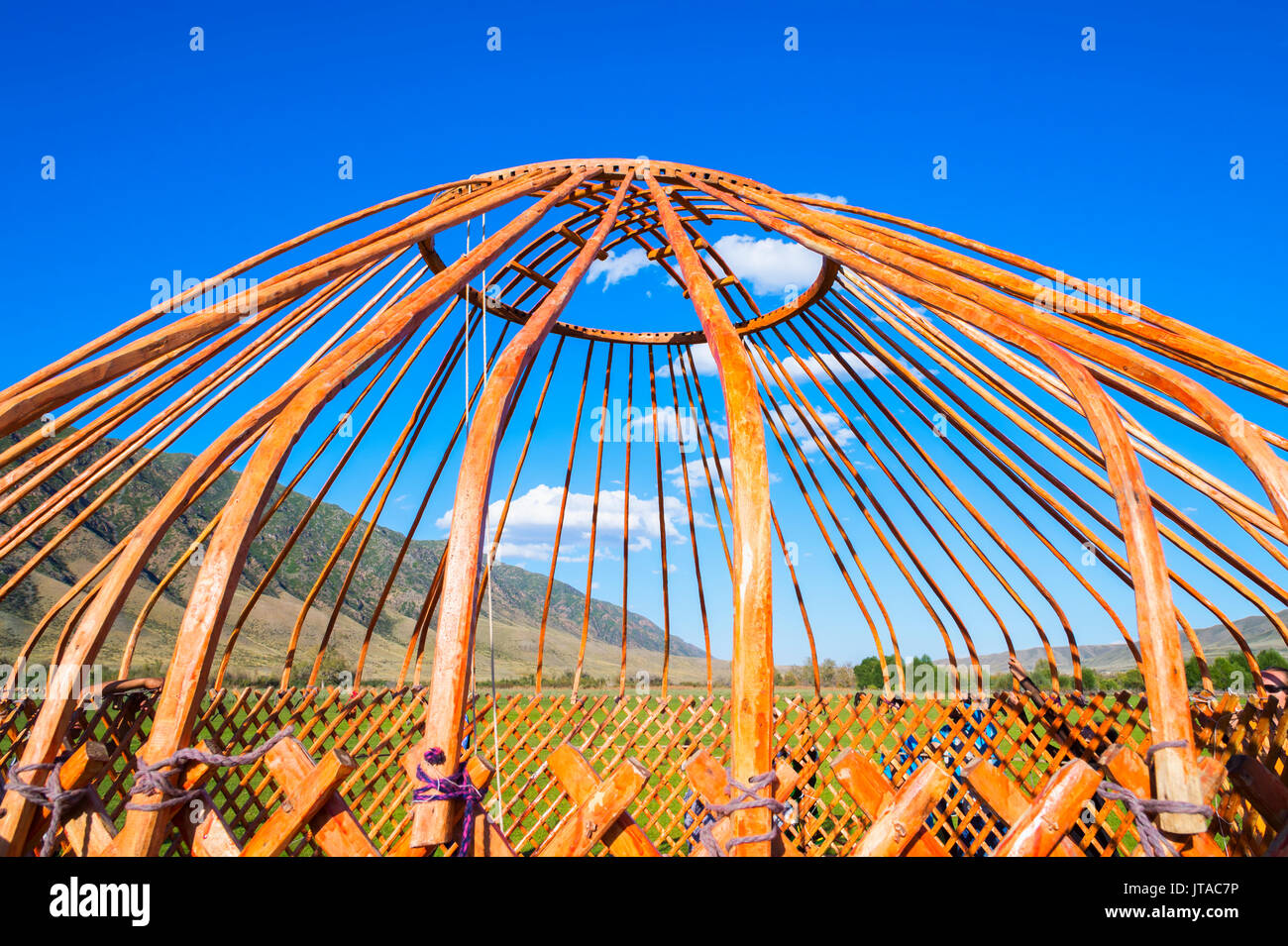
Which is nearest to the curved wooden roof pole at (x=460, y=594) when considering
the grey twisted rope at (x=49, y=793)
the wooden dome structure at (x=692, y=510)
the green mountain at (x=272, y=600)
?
the wooden dome structure at (x=692, y=510)

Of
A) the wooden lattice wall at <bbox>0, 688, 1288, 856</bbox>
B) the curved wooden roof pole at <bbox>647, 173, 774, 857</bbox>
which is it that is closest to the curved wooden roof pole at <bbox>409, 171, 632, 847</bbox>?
the curved wooden roof pole at <bbox>647, 173, 774, 857</bbox>

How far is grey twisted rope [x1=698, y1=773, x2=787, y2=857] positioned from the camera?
154cm

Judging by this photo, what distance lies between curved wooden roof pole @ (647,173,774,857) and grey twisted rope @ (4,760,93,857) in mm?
1609

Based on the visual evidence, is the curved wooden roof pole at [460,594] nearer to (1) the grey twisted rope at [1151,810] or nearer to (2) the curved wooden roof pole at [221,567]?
(2) the curved wooden roof pole at [221,567]

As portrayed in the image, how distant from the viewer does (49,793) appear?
5.52 feet

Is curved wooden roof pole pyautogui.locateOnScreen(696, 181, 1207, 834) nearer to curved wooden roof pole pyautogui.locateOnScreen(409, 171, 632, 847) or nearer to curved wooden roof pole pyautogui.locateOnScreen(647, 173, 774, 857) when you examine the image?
curved wooden roof pole pyautogui.locateOnScreen(647, 173, 774, 857)

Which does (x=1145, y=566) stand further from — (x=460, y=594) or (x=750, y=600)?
(x=460, y=594)

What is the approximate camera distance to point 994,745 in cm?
436

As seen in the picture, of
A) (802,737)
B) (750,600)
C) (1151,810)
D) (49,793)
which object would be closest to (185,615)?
(49,793)

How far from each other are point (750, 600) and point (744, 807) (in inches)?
18.5

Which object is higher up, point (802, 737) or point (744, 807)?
point (744, 807)

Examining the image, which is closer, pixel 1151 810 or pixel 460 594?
pixel 1151 810

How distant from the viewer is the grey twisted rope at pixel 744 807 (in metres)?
1.54

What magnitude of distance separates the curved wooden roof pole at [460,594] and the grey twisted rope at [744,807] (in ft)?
1.98
